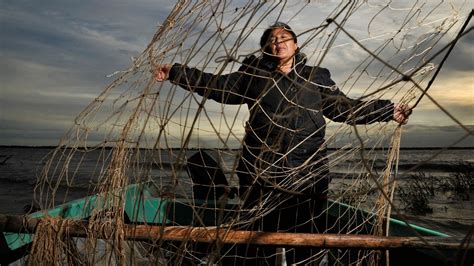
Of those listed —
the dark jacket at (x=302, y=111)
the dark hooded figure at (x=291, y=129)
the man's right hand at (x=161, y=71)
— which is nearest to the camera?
the man's right hand at (x=161, y=71)

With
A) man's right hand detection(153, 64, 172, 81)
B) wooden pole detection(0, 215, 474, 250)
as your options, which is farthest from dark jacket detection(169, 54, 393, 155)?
wooden pole detection(0, 215, 474, 250)

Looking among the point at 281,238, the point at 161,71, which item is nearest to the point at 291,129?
the point at 281,238

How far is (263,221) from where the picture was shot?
3.54 metres

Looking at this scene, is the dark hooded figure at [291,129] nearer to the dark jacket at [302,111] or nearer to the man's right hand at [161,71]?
the dark jacket at [302,111]

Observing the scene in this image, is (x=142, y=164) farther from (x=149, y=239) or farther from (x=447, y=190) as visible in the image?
(x=447, y=190)

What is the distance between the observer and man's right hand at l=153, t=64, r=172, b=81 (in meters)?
2.54

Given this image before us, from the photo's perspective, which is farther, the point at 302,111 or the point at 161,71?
the point at 302,111

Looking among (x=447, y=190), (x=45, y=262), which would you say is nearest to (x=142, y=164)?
(x=45, y=262)

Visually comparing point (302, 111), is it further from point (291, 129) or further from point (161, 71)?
point (161, 71)

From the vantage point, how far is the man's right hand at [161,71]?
2.54 metres

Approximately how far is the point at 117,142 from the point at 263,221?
143 cm

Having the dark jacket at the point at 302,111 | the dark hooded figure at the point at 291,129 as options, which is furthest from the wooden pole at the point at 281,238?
the dark jacket at the point at 302,111

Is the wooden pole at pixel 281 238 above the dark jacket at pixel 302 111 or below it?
below

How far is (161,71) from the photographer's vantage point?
102 inches
